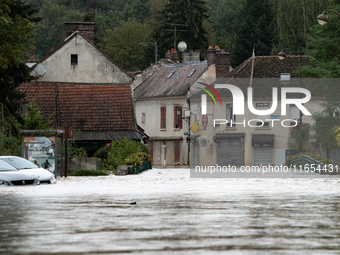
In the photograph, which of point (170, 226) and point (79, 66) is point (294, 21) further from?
point (170, 226)

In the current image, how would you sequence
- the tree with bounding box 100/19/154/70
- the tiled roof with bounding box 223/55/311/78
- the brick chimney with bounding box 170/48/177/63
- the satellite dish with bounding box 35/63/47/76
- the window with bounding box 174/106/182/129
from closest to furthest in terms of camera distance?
the satellite dish with bounding box 35/63/47/76
the tiled roof with bounding box 223/55/311/78
the window with bounding box 174/106/182/129
the brick chimney with bounding box 170/48/177/63
the tree with bounding box 100/19/154/70

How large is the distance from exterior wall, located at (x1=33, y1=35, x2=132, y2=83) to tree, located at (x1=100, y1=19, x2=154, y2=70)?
3895 cm

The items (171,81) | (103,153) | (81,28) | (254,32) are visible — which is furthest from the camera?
(254,32)

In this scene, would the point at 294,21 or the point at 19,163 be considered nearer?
the point at 19,163

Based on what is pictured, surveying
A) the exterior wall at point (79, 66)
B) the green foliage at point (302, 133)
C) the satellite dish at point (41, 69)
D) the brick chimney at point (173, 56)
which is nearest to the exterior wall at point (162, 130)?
the brick chimney at point (173, 56)

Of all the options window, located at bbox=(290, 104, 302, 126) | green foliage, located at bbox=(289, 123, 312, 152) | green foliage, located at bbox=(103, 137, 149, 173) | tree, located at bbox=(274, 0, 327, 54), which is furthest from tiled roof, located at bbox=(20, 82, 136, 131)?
tree, located at bbox=(274, 0, 327, 54)

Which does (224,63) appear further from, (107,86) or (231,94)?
(107,86)

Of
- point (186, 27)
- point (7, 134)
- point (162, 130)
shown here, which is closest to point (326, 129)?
point (7, 134)

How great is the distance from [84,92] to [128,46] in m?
46.0

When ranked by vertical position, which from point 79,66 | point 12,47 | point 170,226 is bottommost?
point 170,226

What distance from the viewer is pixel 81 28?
6075 cm

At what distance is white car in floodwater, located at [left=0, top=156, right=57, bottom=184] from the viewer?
29.4 m

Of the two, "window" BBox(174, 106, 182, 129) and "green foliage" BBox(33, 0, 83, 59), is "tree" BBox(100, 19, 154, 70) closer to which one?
"green foliage" BBox(33, 0, 83, 59)

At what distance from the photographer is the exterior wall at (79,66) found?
57.6m
